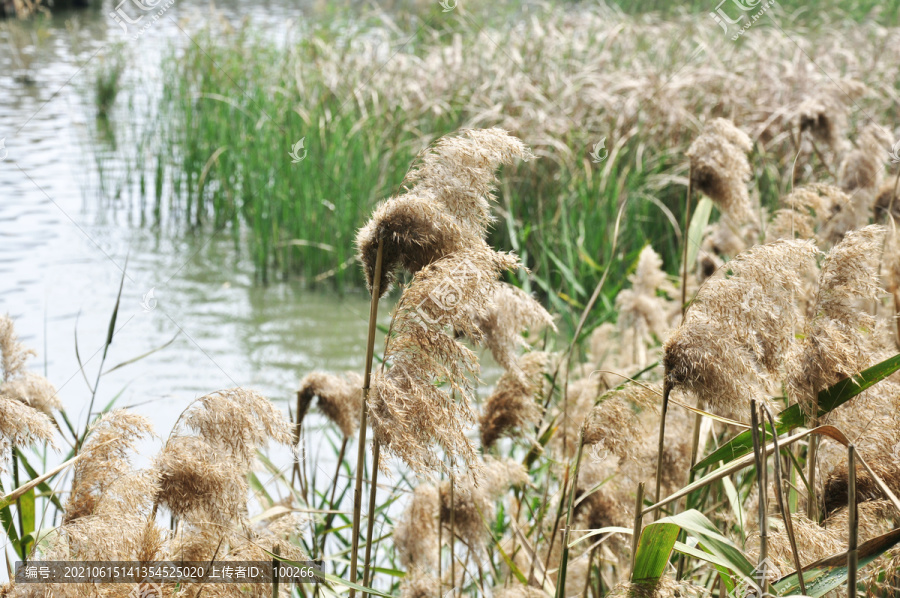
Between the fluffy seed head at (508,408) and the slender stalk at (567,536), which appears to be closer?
the slender stalk at (567,536)

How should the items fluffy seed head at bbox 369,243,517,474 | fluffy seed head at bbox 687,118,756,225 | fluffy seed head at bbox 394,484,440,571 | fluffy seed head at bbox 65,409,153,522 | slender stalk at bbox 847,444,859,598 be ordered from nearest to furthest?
slender stalk at bbox 847,444,859,598 < fluffy seed head at bbox 369,243,517,474 < fluffy seed head at bbox 65,409,153,522 < fluffy seed head at bbox 394,484,440,571 < fluffy seed head at bbox 687,118,756,225

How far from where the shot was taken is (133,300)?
4.80 meters

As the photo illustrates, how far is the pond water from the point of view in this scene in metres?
3.94

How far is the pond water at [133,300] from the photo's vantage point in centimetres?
394

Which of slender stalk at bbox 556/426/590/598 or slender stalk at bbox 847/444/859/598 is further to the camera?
slender stalk at bbox 556/426/590/598

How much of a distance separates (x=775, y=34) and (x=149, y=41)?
735cm

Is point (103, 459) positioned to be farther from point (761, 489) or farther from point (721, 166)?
point (721, 166)

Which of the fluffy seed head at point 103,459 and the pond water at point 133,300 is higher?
the fluffy seed head at point 103,459

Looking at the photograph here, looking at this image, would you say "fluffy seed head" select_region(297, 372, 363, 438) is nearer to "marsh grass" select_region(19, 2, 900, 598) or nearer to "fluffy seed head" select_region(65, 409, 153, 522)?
"marsh grass" select_region(19, 2, 900, 598)

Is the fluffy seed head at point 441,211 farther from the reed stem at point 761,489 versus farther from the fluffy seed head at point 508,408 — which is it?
the fluffy seed head at point 508,408

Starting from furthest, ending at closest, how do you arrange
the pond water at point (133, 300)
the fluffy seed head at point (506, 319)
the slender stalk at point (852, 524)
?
the pond water at point (133, 300) < the fluffy seed head at point (506, 319) < the slender stalk at point (852, 524)

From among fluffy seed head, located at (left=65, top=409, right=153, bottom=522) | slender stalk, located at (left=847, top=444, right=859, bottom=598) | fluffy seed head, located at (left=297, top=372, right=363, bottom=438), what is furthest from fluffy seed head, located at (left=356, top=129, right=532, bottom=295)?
fluffy seed head, located at (left=297, top=372, right=363, bottom=438)

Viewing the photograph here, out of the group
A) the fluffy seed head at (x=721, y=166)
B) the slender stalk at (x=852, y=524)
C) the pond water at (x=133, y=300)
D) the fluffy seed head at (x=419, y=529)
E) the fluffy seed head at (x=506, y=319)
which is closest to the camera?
the slender stalk at (x=852, y=524)

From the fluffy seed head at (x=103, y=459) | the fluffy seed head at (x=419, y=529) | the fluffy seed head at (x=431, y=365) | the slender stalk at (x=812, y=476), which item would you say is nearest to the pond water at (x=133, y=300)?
the fluffy seed head at (x=419, y=529)
